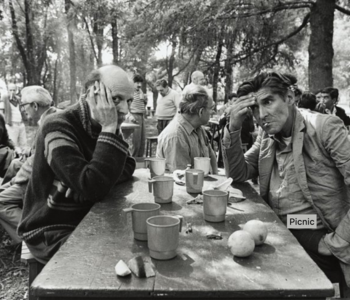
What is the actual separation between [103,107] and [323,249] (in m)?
1.52

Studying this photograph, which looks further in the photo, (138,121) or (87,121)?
(138,121)

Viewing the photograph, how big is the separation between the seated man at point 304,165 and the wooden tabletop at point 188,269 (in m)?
0.55

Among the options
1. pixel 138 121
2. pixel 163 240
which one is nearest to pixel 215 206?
pixel 163 240

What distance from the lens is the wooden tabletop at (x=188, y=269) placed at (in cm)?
121

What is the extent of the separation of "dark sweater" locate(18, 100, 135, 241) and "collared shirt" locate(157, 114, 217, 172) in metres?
0.97

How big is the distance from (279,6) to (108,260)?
25.5 ft

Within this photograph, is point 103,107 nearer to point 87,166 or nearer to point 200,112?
point 87,166

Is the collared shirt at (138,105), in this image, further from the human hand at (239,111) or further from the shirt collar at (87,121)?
the shirt collar at (87,121)

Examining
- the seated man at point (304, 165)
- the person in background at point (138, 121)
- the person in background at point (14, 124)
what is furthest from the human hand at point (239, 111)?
the person in background at point (138, 121)

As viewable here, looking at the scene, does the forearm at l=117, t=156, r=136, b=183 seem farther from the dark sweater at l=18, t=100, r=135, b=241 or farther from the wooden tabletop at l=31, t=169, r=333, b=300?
the wooden tabletop at l=31, t=169, r=333, b=300

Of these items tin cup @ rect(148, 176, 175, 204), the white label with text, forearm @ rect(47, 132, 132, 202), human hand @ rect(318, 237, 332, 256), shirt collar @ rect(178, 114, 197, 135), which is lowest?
human hand @ rect(318, 237, 332, 256)

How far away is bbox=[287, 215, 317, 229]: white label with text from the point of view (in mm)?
2357

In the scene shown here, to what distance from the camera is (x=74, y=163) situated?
2.05 meters

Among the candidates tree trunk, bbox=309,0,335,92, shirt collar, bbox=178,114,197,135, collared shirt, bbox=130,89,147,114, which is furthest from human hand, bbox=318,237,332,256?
collared shirt, bbox=130,89,147,114
